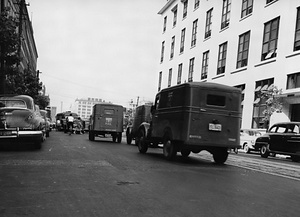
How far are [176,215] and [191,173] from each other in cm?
398

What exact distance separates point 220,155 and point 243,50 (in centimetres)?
1917

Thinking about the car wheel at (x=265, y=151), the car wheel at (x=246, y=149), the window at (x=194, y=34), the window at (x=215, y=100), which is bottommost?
the car wheel at (x=246, y=149)

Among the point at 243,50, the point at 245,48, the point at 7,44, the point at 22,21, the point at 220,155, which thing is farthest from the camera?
the point at 22,21

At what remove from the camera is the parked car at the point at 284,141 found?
1602 cm

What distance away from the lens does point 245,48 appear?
28.6 meters

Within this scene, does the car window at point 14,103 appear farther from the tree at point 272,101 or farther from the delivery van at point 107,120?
the tree at point 272,101

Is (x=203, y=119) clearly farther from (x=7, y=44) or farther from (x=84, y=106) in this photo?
(x=84, y=106)

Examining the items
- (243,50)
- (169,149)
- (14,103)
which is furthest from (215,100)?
(243,50)

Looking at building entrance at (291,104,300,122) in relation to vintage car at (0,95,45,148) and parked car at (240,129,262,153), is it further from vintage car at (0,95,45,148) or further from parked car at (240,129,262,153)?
vintage car at (0,95,45,148)

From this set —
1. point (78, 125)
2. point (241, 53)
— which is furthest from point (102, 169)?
point (78, 125)

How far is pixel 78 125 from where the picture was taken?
35.0 metres

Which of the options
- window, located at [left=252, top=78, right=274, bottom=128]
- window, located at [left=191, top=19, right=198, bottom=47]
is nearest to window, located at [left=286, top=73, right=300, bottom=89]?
window, located at [left=252, top=78, right=274, bottom=128]

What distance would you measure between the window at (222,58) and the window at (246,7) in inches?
137

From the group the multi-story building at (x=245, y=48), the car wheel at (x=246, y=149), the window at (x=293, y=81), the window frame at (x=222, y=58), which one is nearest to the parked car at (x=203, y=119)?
the car wheel at (x=246, y=149)
